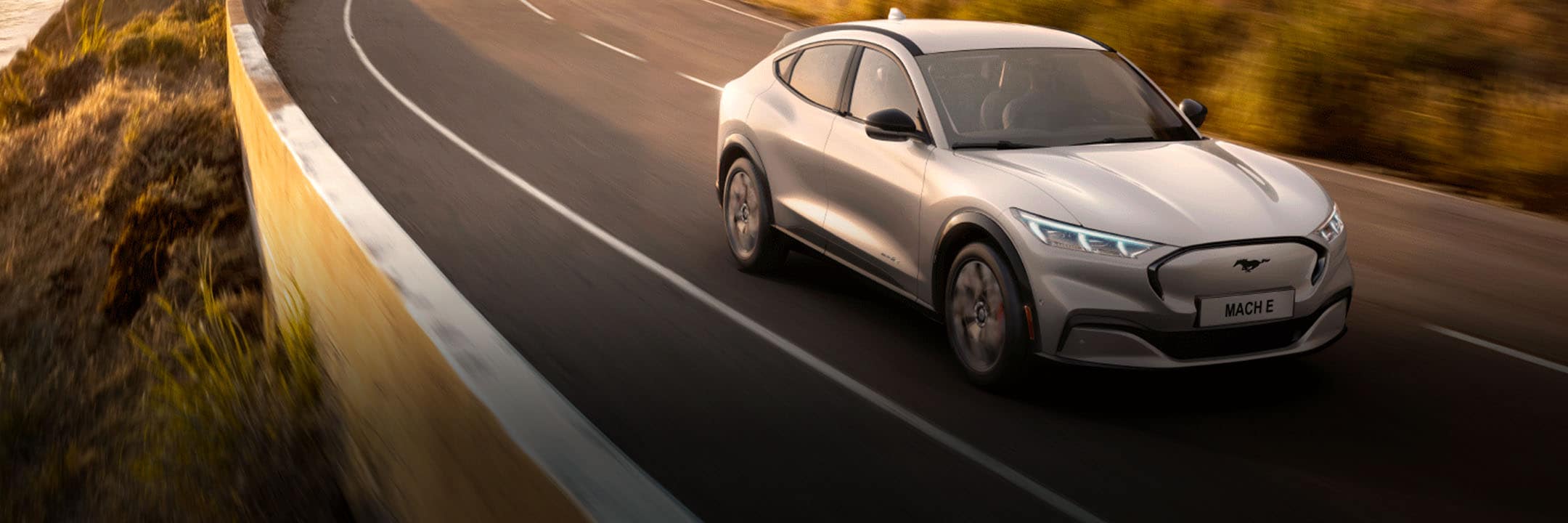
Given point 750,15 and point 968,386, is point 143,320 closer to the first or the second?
point 968,386

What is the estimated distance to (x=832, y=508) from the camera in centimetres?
493

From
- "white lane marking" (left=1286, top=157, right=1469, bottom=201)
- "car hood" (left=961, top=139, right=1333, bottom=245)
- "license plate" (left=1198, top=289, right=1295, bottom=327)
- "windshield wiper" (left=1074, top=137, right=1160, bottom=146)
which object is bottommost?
"white lane marking" (left=1286, top=157, right=1469, bottom=201)

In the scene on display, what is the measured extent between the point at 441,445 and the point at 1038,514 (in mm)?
2203

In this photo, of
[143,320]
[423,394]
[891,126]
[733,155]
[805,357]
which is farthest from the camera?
[143,320]

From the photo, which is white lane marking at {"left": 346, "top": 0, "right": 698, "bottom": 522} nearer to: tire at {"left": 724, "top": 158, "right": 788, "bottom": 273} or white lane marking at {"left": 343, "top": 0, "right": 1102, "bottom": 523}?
white lane marking at {"left": 343, "top": 0, "right": 1102, "bottom": 523}

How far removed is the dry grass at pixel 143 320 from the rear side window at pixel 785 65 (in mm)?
3063

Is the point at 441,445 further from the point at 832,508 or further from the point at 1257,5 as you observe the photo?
the point at 1257,5

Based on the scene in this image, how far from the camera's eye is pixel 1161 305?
5.46 metres

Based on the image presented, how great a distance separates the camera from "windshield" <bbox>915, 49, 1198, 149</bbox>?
6.58 metres

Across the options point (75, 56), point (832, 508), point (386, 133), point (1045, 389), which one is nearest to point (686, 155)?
point (386, 133)

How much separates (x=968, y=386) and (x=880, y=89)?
1732mm

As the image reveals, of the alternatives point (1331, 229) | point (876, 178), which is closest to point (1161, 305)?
point (1331, 229)

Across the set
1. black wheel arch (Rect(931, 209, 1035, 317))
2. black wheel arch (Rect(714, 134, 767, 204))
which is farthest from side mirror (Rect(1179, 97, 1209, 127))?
black wheel arch (Rect(714, 134, 767, 204))

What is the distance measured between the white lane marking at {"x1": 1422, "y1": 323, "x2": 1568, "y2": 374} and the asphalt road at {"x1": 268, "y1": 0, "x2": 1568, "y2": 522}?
3 centimetres
